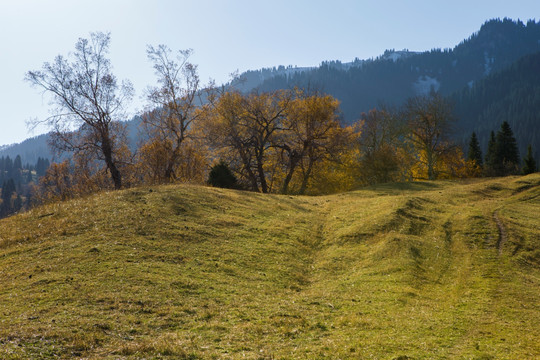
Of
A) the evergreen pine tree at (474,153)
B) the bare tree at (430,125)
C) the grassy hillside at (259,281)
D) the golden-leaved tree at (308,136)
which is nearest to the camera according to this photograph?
the grassy hillside at (259,281)

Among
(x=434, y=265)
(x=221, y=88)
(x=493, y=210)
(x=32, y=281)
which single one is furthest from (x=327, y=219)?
(x=221, y=88)

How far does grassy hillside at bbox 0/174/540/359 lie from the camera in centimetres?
1020

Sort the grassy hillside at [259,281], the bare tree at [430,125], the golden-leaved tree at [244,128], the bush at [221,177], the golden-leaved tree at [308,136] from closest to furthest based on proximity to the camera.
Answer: the grassy hillside at [259,281] < the bush at [221,177] < the golden-leaved tree at [244,128] < the golden-leaved tree at [308,136] < the bare tree at [430,125]

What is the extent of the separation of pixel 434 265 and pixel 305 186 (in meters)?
37.2

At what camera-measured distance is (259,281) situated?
16547 millimetres

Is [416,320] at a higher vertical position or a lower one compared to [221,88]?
lower

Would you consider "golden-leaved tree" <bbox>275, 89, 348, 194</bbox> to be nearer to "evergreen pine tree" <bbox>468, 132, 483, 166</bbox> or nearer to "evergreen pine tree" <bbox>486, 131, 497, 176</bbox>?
"evergreen pine tree" <bbox>486, 131, 497, 176</bbox>

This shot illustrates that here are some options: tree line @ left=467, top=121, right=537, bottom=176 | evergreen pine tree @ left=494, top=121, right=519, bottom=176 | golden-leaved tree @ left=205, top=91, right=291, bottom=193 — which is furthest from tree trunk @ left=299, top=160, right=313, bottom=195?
evergreen pine tree @ left=494, top=121, right=519, bottom=176

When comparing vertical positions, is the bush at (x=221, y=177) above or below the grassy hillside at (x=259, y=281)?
above

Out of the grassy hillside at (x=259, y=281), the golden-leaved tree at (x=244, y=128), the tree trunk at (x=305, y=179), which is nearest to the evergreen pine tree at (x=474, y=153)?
the tree trunk at (x=305, y=179)

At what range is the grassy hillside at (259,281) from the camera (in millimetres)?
10203

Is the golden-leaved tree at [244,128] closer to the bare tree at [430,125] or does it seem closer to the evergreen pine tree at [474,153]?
the bare tree at [430,125]

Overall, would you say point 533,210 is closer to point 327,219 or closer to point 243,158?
point 327,219

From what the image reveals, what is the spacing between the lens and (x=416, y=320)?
41.1ft
